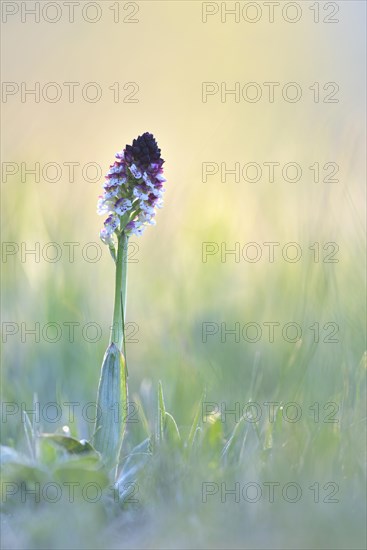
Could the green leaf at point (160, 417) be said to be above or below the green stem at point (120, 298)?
below

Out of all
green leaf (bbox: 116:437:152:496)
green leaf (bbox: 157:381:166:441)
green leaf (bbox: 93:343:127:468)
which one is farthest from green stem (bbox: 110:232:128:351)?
green leaf (bbox: 116:437:152:496)

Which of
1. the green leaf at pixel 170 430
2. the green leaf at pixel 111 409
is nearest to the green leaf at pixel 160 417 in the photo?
the green leaf at pixel 170 430

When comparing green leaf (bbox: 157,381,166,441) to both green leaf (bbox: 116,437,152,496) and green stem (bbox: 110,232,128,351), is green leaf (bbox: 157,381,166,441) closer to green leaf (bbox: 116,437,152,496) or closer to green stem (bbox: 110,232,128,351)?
green leaf (bbox: 116,437,152,496)

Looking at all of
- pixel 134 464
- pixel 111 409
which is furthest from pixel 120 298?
pixel 134 464

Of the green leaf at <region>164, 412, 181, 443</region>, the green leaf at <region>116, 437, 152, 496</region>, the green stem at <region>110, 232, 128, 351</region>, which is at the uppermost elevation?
the green stem at <region>110, 232, 128, 351</region>

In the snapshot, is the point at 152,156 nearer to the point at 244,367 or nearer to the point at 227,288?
the point at 244,367

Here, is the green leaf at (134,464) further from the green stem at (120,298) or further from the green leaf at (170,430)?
the green stem at (120,298)

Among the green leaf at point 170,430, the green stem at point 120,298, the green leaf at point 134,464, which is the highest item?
the green stem at point 120,298

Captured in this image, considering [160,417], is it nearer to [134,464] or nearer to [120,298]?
[134,464]
